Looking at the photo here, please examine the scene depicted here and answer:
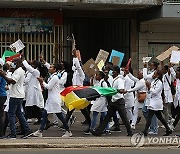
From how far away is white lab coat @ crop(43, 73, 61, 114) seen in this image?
1314 cm

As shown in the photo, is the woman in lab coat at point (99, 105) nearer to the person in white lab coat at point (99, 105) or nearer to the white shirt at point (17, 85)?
the person in white lab coat at point (99, 105)

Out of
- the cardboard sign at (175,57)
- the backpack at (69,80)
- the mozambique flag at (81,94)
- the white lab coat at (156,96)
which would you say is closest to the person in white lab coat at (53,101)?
the mozambique flag at (81,94)

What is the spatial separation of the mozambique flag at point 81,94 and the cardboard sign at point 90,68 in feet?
4.00

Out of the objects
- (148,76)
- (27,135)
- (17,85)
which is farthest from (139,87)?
(17,85)

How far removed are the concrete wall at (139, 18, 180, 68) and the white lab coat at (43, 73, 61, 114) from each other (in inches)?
428

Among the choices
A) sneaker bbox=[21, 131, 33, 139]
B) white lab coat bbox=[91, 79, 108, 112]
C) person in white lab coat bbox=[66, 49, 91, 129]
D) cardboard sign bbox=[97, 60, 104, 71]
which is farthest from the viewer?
cardboard sign bbox=[97, 60, 104, 71]

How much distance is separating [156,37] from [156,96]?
34.9 ft

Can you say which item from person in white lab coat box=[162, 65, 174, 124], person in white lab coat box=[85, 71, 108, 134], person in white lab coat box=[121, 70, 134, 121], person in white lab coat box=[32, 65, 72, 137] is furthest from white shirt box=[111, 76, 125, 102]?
person in white lab coat box=[162, 65, 174, 124]

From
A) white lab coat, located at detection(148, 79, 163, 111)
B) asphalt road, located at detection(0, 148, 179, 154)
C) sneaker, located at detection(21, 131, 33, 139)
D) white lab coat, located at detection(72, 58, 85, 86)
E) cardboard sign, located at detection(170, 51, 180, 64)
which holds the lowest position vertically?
asphalt road, located at detection(0, 148, 179, 154)

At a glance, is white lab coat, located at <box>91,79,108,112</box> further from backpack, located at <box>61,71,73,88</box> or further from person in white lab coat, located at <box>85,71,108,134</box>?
backpack, located at <box>61,71,73,88</box>

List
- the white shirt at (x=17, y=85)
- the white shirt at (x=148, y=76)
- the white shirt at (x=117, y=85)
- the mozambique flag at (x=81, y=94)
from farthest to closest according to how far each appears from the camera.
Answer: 1. the white shirt at (x=148, y=76)
2. the mozambique flag at (x=81, y=94)
3. the white shirt at (x=117, y=85)
4. the white shirt at (x=17, y=85)

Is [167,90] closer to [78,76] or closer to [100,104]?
[78,76]

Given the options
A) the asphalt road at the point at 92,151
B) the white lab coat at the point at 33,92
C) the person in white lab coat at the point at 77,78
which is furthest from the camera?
the white lab coat at the point at 33,92

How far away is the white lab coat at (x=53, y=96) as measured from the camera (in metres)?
13.1
